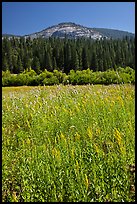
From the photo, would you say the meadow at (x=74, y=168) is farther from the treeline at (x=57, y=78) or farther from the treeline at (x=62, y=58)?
the treeline at (x=62, y=58)

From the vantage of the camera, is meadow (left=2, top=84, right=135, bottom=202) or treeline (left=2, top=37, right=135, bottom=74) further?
treeline (left=2, top=37, right=135, bottom=74)

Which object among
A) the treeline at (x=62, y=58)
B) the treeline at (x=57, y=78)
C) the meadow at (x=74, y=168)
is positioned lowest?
the meadow at (x=74, y=168)

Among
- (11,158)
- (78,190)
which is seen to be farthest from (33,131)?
(78,190)

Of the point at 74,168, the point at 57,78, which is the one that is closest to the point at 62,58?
the point at 57,78

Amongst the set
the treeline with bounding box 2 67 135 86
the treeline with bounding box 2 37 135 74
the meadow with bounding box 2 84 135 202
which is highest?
the treeline with bounding box 2 37 135 74

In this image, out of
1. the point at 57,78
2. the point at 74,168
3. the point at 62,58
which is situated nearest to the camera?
the point at 74,168

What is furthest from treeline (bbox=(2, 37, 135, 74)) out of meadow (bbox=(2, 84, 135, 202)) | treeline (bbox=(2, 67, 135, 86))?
meadow (bbox=(2, 84, 135, 202))

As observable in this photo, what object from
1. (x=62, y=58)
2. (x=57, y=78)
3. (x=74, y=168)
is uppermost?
(x=62, y=58)

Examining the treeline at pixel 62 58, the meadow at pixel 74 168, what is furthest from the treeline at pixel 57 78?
the meadow at pixel 74 168

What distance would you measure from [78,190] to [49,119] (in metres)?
2.38

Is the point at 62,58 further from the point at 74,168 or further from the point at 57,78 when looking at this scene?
the point at 74,168

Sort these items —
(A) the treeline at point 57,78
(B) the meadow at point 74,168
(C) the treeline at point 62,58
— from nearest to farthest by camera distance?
1. (B) the meadow at point 74,168
2. (A) the treeline at point 57,78
3. (C) the treeline at point 62,58

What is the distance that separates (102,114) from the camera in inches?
197

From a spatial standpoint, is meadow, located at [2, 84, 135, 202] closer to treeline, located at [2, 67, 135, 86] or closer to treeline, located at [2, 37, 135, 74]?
treeline, located at [2, 67, 135, 86]
